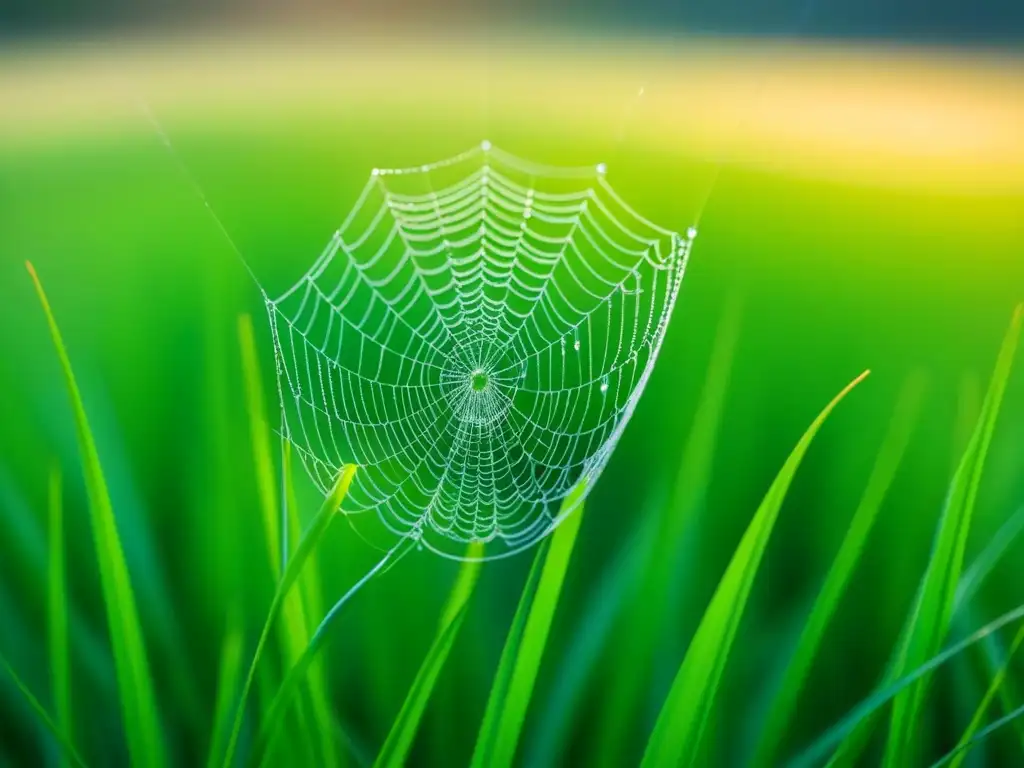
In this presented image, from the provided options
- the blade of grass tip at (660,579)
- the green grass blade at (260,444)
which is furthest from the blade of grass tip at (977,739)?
the green grass blade at (260,444)

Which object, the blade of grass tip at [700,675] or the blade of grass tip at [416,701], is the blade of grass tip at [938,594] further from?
the blade of grass tip at [416,701]

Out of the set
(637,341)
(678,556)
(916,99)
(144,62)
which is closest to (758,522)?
(678,556)

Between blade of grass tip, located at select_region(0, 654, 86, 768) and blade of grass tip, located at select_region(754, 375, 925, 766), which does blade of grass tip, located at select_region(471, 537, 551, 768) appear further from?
blade of grass tip, located at select_region(0, 654, 86, 768)

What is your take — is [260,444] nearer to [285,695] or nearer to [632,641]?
[285,695]

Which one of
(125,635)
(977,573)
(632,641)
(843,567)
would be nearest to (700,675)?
(632,641)

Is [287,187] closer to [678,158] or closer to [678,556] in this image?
[678,158]

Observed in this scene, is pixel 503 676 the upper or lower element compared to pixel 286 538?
lower
